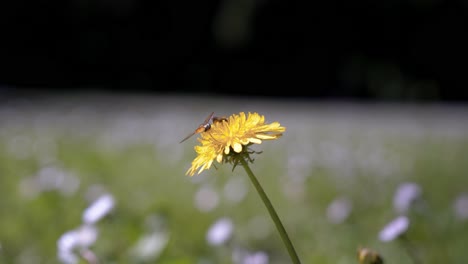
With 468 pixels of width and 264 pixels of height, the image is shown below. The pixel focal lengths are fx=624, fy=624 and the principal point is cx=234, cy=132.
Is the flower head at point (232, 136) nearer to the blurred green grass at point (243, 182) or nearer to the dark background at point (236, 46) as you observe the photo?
the blurred green grass at point (243, 182)

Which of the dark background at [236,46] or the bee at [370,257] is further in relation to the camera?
the dark background at [236,46]

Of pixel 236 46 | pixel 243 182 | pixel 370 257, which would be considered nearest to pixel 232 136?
pixel 370 257

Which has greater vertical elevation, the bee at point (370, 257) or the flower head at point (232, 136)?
the flower head at point (232, 136)

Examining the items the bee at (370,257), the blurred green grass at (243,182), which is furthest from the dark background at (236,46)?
the bee at (370,257)

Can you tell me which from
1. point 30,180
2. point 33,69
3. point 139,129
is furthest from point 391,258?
point 33,69

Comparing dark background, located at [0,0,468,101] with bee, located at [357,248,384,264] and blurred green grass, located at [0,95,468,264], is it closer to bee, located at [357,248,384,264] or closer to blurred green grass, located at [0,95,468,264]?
blurred green grass, located at [0,95,468,264]

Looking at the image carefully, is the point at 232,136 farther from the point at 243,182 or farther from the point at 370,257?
the point at 243,182

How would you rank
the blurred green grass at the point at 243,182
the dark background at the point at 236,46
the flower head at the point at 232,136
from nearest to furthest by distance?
the flower head at the point at 232,136 < the blurred green grass at the point at 243,182 < the dark background at the point at 236,46
